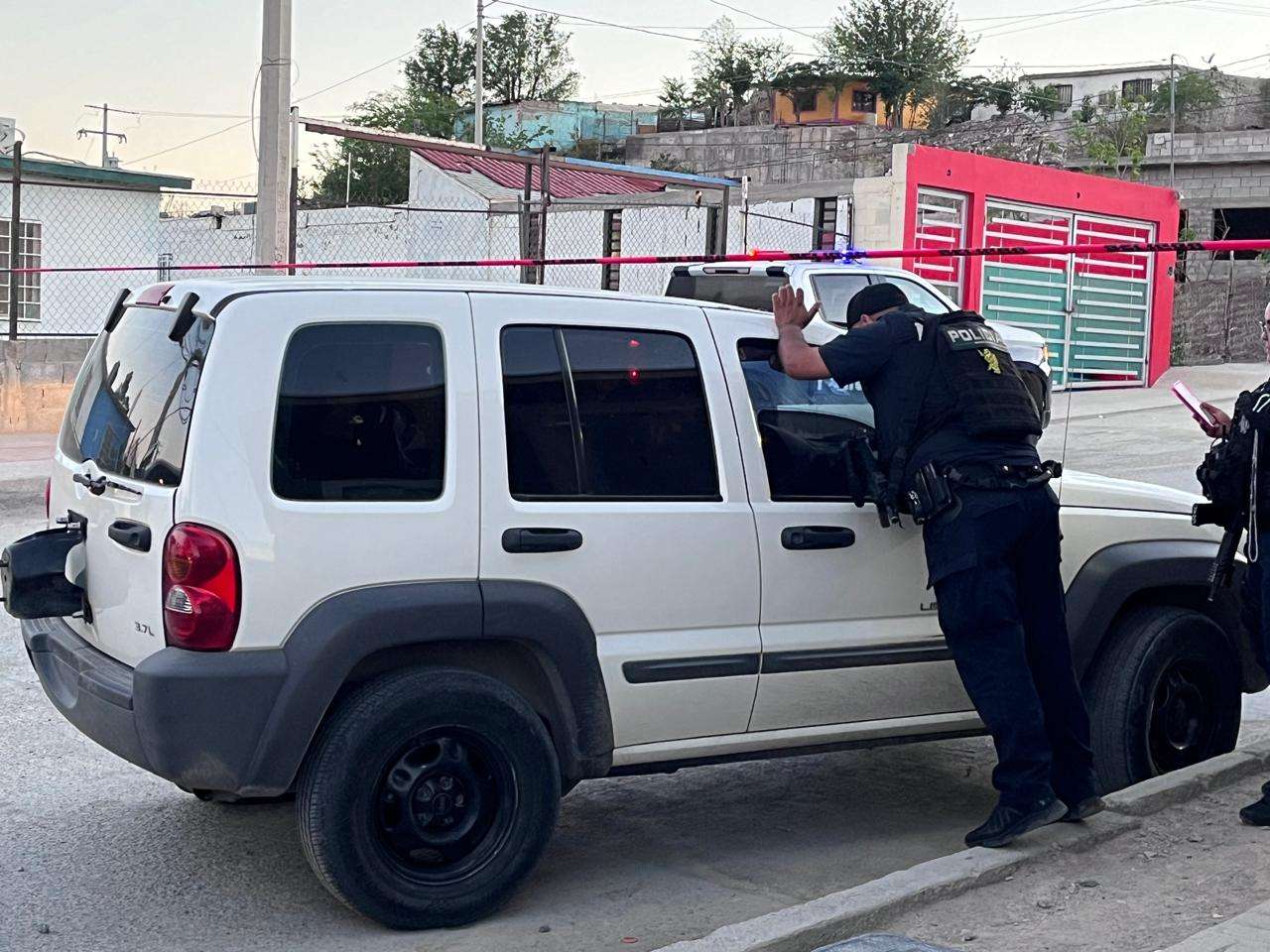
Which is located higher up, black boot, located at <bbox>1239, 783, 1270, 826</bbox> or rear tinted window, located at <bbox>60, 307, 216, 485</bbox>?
rear tinted window, located at <bbox>60, 307, 216, 485</bbox>

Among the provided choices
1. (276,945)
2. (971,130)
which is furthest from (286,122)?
(971,130)

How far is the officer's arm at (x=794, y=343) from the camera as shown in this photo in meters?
4.73

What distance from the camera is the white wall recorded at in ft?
82.8

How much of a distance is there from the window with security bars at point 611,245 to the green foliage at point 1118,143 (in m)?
12.3

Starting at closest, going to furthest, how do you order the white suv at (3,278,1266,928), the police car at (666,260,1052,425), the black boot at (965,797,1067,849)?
the white suv at (3,278,1266,928) < the black boot at (965,797,1067,849) < the police car at (666,260,1052,425)

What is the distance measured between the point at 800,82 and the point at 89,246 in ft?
166

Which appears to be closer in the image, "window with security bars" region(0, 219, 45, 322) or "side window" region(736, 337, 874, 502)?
"side window" region(736, 337, 874, 502)

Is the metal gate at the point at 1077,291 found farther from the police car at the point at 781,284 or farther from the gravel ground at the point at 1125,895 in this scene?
the gravel ground at the point at 1125,895

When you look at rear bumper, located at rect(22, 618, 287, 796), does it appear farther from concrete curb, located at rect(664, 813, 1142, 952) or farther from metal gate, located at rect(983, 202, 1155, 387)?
metal gate, located at rect(983, 202, 1155, 387)

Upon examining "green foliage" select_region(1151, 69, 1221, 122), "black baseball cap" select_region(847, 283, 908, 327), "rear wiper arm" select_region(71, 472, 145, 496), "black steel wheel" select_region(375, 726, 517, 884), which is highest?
"green foliage" select_region(1151, 69, 1221, 122)

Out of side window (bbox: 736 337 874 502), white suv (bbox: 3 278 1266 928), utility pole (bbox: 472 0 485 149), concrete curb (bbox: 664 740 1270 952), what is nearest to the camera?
concrete curb (bbox: 664 740 1270 952)

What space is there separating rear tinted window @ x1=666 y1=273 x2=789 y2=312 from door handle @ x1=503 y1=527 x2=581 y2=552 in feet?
27.8

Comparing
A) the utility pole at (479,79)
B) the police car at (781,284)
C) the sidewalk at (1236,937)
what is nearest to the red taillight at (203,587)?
the sidewalk at (1236,937)

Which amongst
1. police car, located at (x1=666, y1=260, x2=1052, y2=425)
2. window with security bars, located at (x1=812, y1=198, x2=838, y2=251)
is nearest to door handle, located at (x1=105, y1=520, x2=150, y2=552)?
police car, located at (x1=666, y1=260, x2=1052, y2=425)
